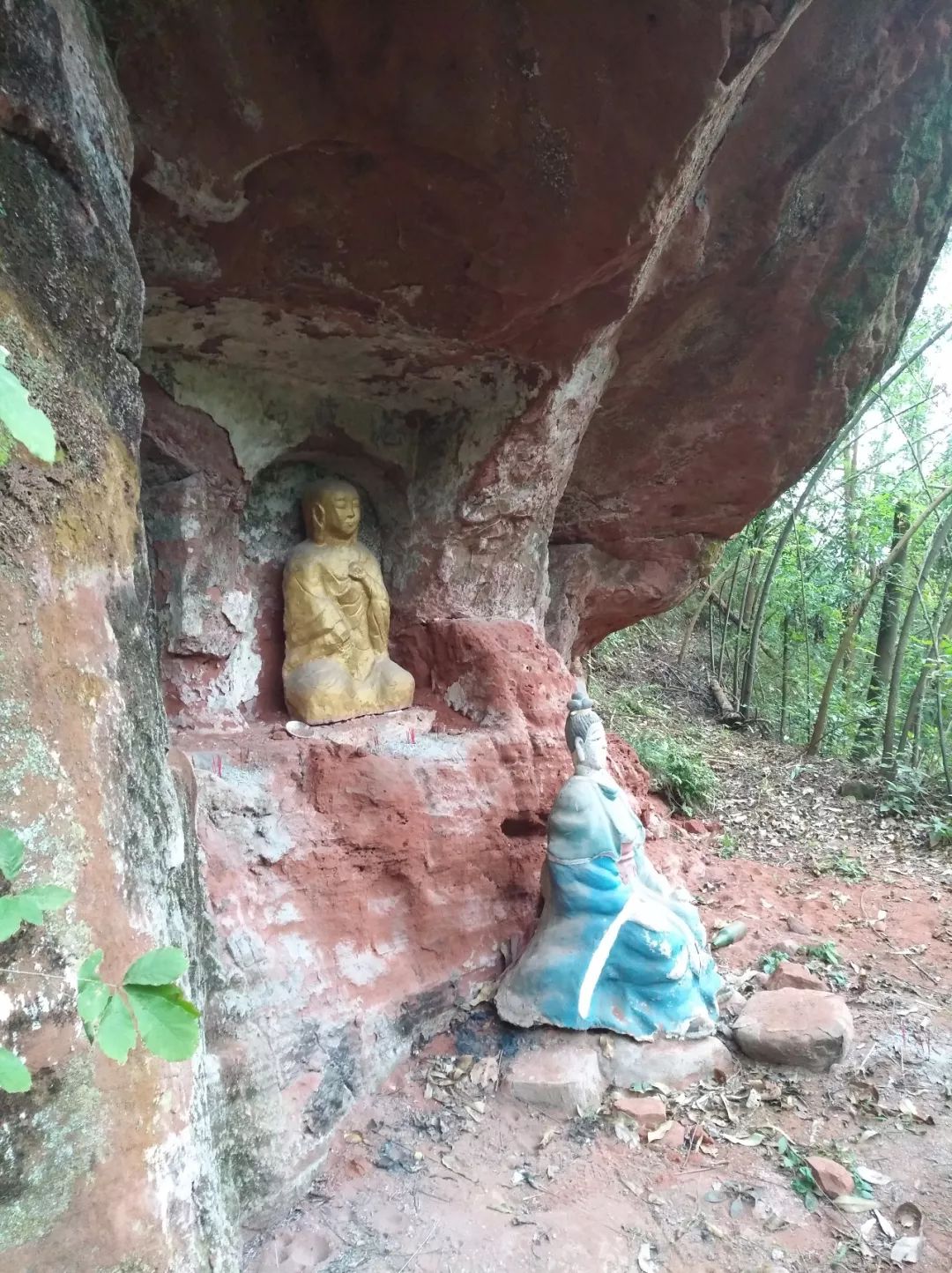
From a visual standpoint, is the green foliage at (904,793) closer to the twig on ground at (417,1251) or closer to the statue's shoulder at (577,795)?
the statue's shoulder at (577,795)

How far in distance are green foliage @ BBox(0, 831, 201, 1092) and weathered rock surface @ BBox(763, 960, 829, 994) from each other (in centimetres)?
366

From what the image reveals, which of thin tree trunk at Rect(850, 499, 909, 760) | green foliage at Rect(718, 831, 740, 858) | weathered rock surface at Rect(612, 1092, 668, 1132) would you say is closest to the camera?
weathered rock surface at Rect(612, 1092, 668, 1132)

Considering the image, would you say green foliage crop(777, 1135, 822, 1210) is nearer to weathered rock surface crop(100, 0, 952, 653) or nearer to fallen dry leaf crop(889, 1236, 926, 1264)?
fallen dry leaf crop(889, 1236, 926, 1264)

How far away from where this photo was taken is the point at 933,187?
4262 millimetres

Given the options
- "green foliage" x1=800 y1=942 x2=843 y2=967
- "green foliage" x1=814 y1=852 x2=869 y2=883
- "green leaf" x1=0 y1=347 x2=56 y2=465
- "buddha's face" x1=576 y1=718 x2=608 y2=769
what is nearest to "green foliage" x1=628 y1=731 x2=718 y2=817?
"green foliage" x1=814 y1=852 x2=869 y2=883

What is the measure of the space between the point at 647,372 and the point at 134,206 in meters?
3.11

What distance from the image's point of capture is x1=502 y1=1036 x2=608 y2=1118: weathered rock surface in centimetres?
317

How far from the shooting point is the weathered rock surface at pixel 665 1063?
330 centimetres

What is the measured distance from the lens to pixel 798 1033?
340cm

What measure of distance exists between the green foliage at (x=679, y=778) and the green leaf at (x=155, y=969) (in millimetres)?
6348

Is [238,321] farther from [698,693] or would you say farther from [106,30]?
[698,693]

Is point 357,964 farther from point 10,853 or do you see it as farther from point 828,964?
point 828,964

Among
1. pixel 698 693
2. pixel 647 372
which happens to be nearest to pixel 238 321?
pixel 647 372

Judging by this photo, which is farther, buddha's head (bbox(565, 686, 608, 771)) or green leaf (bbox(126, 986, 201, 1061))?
buddha's head (bbox(565, 686, 608, 771))
